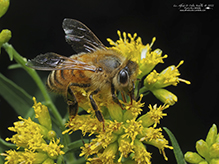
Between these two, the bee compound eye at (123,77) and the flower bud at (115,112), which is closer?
the bee compound eye at (123,77)

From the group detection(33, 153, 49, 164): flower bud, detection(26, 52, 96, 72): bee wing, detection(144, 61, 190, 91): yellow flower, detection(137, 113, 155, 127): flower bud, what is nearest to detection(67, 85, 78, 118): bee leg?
detection(26, 52, 96, 72): bee wing

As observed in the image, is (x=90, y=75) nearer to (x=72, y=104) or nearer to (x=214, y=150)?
(x=72, y=104)

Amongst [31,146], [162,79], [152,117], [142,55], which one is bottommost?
[31,146]

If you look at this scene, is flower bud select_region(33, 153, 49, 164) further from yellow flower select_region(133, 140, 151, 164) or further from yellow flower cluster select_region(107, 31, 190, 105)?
yellow flower cluster select_region(107, 31, 190, 105)

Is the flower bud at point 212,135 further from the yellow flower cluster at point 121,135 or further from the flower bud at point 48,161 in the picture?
the flower bud at point 48,161

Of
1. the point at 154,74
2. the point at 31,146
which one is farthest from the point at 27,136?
the point at 154,74

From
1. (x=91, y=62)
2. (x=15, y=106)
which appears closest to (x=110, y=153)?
(x=91, y=62)

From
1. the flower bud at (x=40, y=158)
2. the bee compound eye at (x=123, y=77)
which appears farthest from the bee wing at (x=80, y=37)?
the flower bud at (x=40, y=158)
